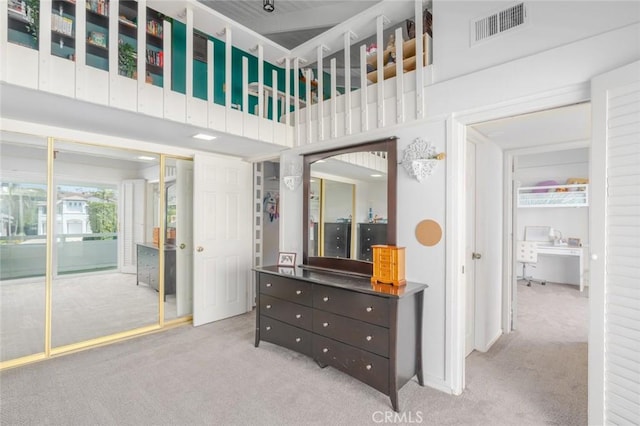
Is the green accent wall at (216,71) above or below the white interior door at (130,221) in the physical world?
above

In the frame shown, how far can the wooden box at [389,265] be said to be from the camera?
2.42 metres

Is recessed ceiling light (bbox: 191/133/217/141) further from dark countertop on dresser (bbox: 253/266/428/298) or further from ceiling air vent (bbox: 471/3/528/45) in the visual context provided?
ceiling air vent (bbox: 471/3/528/45)

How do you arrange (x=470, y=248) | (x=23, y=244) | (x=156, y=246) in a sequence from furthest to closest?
(x=156, y=246), (x=23, y=244), (x=470, y=248)

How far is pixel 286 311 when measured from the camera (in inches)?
116

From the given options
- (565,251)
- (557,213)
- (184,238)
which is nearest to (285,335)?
(184,238)

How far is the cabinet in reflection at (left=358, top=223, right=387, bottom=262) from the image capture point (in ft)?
9.19

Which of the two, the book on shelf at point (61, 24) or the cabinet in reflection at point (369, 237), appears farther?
the cabinet in reflection at point (369, 237)

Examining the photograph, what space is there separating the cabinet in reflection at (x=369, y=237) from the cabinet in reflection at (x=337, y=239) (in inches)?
5.8

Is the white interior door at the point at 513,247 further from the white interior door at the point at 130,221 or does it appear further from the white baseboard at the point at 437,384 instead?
the white interior door at the point at 130,221

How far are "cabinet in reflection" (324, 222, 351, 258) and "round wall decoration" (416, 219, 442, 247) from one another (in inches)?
30.8

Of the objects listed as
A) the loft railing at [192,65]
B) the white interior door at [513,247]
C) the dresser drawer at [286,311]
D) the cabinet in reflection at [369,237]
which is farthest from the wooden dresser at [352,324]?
the white interior door at [513,247]

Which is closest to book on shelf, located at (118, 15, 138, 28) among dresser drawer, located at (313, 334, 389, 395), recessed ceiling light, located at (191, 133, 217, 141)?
recessed ceiling light, located at (191, 133, 217, 141)

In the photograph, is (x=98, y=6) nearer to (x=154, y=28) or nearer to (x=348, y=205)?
(x=154, y=28)

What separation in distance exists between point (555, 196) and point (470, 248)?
14.2ft
